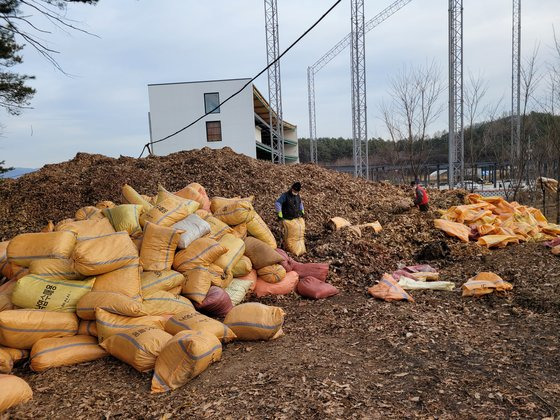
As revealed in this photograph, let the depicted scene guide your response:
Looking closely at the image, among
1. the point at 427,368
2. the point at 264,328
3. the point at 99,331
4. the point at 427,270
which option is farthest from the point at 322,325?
the point at 427,270

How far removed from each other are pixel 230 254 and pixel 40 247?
6.72 ft

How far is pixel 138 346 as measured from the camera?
3230 mm

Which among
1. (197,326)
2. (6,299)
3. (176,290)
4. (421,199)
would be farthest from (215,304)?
(421,199)

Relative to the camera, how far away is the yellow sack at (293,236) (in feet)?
23.1

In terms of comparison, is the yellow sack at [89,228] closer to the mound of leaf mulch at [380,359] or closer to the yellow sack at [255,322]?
the mound of leaf mulch at [380,359]

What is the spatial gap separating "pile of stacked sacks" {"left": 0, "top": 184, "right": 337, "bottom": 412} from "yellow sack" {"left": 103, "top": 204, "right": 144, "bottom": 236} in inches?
0.6

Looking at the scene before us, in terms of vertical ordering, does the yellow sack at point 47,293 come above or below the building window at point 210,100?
below

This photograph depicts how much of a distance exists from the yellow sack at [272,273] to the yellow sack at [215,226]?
0.71 meters

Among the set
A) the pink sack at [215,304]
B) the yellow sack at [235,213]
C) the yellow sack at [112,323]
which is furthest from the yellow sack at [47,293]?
the yellow sack at [235,213]

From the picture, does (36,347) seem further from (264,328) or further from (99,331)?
(264,328)

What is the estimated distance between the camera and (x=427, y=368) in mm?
3221

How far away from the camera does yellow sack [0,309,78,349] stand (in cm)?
342

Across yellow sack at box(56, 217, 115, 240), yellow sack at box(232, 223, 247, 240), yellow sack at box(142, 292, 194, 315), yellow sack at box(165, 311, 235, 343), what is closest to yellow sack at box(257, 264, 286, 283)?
yellow sack at box(232, 223, 247, 240)

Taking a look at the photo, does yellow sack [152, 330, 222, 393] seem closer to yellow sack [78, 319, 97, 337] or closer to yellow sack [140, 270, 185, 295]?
yellow sack [78, 319, 97, 337]
